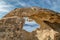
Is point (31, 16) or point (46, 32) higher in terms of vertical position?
point (31, 16)

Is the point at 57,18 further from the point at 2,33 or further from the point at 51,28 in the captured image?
the point at 2,33

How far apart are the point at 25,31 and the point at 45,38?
4.51ft

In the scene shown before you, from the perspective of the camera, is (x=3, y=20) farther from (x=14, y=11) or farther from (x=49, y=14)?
(x=49, y=14)

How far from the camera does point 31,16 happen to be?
36.9 ft

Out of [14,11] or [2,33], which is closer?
[2,33]

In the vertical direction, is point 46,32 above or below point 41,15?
below

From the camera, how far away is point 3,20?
37.2 feet

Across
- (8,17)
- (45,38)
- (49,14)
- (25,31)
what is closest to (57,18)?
(49,14)

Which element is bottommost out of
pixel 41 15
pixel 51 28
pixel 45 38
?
pixel 45 38

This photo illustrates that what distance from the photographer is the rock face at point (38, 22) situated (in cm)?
1089

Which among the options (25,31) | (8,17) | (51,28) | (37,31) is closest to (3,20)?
(8,17)

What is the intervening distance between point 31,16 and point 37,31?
1066 millimetres

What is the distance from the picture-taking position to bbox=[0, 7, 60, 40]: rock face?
10891 millimetres

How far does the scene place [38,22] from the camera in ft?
37.0
